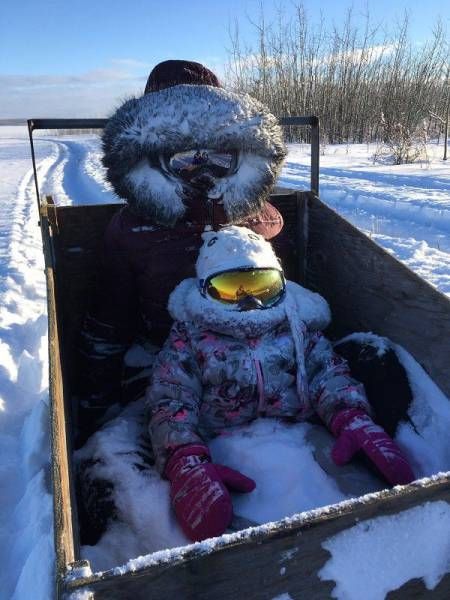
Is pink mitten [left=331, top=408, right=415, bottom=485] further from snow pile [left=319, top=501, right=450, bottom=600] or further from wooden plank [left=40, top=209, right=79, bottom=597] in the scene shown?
wooden plank [left=40, top=209, right=79, bottom=597]

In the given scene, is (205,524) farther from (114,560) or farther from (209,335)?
(209,335)

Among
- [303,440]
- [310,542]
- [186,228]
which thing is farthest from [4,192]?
[310,542]

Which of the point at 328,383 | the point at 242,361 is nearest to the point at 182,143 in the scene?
the point at 242,361

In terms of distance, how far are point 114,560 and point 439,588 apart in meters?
0.75

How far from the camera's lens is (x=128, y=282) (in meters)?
2.06

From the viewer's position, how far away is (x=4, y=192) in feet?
30.3

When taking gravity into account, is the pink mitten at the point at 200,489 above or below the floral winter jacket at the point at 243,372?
below

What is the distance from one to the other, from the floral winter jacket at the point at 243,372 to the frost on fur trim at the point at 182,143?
40 centimetres

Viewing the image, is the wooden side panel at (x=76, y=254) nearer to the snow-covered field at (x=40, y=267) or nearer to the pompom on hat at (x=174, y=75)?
the snow-covered field at (x=40, y=267)

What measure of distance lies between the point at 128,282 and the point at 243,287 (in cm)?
56

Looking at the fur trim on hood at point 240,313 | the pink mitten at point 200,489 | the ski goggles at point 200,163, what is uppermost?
the ski goggles at point 200,163

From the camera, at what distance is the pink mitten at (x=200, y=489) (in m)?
1.28

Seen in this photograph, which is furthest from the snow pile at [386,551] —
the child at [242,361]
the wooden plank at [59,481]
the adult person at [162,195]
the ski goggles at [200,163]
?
the ski goggles at [200,163]

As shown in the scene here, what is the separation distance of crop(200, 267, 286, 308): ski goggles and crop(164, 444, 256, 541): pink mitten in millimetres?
458
